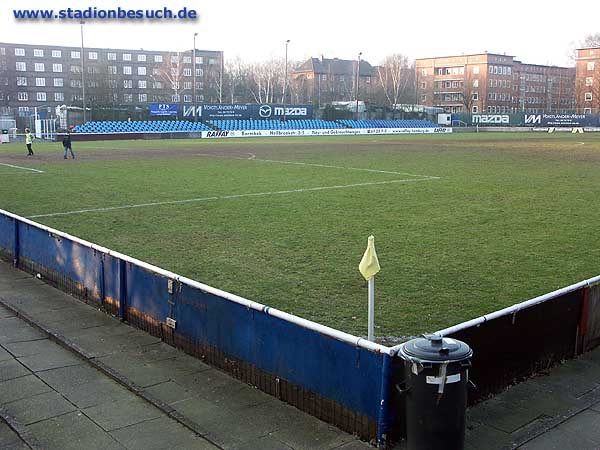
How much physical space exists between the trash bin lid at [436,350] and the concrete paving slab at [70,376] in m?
3.46

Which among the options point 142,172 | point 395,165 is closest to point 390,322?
point 142,172

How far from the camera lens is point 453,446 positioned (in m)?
4.86

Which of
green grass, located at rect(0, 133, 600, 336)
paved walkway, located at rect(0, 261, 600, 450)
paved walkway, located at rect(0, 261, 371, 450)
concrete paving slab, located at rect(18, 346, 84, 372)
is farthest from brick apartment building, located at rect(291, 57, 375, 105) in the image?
paved walkway, located at rect(0, 261, 600, 450)

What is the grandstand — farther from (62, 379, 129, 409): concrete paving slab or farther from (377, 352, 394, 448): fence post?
(377, 352, 394, 448): fence post

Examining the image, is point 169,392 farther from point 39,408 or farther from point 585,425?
point 585,425

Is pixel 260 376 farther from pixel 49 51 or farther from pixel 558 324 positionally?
pixel 49 51

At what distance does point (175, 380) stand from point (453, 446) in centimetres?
297

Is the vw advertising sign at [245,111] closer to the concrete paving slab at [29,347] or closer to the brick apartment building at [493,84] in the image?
the brick apartment building at [493,84]

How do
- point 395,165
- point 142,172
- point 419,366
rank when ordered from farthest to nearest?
1. point 395,165
2. point 142,172
3. point 419,366

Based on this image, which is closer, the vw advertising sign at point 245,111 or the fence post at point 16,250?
the fence post at point 16,250

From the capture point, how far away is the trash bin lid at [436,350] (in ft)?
15.5

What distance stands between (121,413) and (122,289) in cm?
→ 266

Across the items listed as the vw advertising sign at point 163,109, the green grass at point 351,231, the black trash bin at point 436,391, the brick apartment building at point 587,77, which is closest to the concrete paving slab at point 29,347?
the green grass at point 351,231

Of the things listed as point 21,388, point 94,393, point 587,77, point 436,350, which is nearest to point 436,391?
point 436,350
